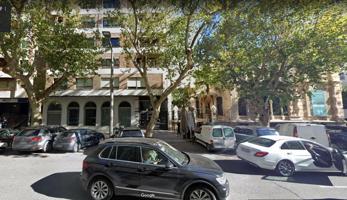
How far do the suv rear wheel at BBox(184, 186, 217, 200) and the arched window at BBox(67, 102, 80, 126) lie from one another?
22.0 m

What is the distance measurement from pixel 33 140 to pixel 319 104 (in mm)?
31350

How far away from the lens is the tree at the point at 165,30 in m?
12.8

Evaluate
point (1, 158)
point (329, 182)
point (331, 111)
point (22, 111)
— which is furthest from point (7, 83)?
point (331, 111)

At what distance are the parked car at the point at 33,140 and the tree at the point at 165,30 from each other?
20.4 ft

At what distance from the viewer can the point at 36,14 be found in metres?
14.0

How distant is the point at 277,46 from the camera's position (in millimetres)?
16031

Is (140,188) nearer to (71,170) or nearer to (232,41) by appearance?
(71,170)

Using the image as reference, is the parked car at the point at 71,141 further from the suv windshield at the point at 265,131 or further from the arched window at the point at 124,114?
the suv windshield at the point at 265,131

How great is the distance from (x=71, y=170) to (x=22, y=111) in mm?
21608

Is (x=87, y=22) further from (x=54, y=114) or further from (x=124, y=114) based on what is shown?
(x=54, y=114)

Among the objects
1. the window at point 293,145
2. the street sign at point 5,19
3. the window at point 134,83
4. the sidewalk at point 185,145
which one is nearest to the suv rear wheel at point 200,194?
the window at point 293,145

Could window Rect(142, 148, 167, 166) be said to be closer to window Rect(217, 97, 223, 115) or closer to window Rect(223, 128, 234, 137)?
window Rect(223, 128, 234, 137)

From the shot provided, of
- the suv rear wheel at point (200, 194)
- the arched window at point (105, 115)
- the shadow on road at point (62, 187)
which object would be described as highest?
the arched window at point (105, 115)

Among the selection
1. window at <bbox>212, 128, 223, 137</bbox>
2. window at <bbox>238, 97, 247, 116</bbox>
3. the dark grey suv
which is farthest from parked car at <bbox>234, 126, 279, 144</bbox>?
window at <bbox>238, 97, 247, 116</bbox>
